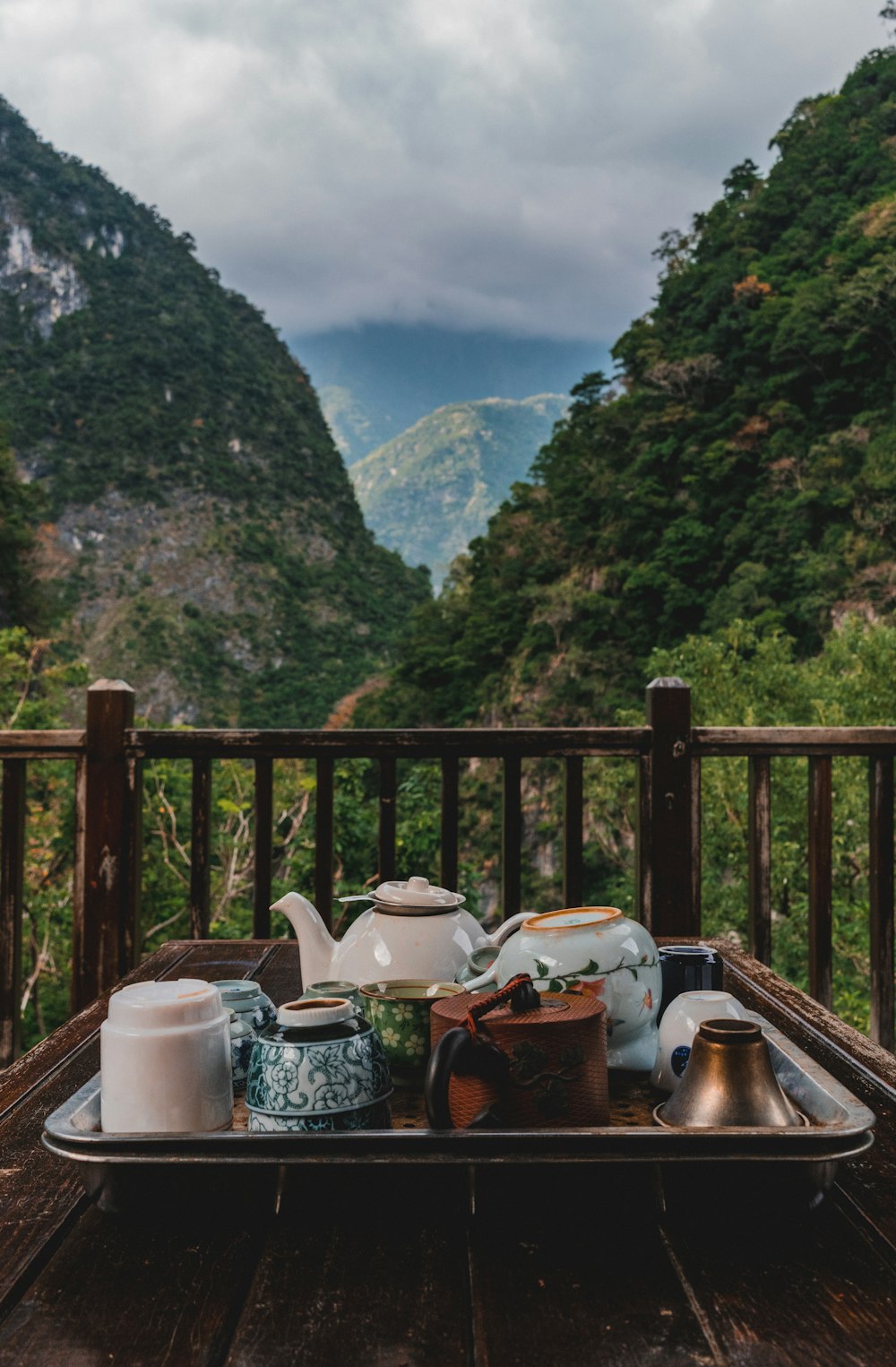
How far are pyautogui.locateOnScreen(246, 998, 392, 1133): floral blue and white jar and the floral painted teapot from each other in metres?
0.15

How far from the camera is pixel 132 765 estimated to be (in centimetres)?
201

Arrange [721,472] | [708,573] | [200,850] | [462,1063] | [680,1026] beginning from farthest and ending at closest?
[721,472] < [708,573] < [200,850] < [680,1026] < [462,1063]

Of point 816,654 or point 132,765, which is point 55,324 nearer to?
point 816,654

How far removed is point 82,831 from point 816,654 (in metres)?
15.2

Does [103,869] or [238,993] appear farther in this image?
[103,869]

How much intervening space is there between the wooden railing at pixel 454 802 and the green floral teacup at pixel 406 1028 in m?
1.15

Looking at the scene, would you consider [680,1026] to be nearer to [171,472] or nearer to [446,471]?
[171,472]

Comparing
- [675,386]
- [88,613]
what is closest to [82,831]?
[675,386]

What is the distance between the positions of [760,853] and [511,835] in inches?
21.4

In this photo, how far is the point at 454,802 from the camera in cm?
195

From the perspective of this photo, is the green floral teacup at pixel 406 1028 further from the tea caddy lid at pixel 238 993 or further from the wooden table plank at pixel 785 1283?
the wooden table plank at pixel 785 1283

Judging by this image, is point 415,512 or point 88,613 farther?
point 415,512

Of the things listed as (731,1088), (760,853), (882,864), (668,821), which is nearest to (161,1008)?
(731,1088)

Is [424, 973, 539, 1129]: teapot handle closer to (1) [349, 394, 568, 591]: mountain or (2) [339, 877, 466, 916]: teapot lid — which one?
(2) [339, 877, 466, 916]: teapot lid
